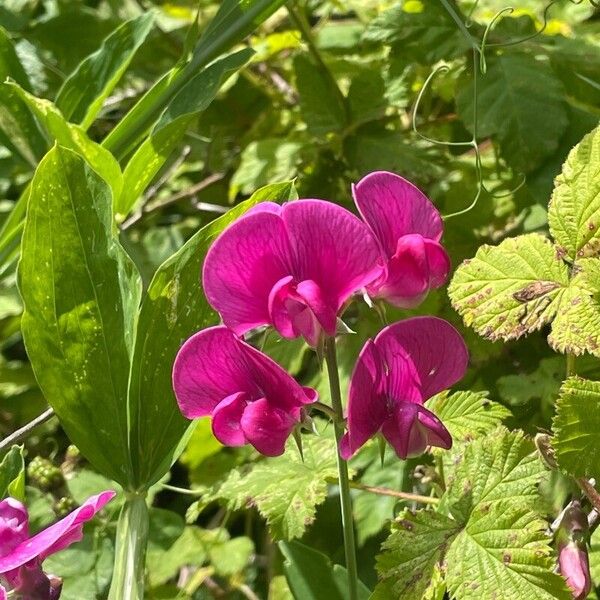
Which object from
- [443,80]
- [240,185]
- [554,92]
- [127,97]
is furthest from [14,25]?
[554,92]

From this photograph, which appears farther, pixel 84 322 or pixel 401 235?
pixel 84 322

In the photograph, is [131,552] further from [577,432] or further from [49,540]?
[577,432]

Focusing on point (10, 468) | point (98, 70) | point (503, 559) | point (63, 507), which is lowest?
point (63, 507)

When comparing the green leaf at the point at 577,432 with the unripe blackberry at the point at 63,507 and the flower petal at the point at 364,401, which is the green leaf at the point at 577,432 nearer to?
the flower petal at the point at 364,401

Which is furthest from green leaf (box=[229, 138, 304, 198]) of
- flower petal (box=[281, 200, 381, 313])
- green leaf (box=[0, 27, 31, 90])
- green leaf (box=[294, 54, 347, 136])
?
flower petal (box=[281, 200, 381, 313])

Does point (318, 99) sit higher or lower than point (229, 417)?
lower

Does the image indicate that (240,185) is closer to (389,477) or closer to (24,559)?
(389,477)

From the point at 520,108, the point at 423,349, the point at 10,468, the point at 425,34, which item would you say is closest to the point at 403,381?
the point at 423,349

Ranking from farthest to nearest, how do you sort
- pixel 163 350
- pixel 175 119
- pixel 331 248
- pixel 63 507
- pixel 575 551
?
pixel 63 507 < pixel 175 119 < pixel 163 350 < pixel 575 551 < pixel 331 248
